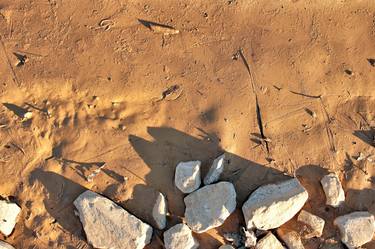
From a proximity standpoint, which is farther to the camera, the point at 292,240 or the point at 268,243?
the point at 292,240

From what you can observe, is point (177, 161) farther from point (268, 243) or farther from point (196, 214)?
point (268, 243)

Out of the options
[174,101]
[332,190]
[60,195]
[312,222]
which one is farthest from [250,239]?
→ [60,195]

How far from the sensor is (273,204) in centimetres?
774

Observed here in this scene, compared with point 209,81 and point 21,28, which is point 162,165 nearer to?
point 209,81

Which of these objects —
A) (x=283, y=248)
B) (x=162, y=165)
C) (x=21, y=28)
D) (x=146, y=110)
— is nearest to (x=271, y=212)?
(x=283, y=248)

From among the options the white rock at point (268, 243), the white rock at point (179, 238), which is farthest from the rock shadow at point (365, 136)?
the white rock at point (179, 238)

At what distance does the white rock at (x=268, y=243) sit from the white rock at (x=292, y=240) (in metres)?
0.19

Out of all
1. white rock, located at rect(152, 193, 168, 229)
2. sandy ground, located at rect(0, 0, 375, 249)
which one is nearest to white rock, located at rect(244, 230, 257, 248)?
sandy ground, located at rect(0, 0, 375, 249)

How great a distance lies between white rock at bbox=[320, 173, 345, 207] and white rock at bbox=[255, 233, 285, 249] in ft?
3.69

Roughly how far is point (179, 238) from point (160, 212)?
53 cm

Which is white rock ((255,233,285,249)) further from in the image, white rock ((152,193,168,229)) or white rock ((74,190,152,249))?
white rock ((74,190,152,249))

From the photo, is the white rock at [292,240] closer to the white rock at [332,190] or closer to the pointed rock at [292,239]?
A: the pointed rock at [292,239]

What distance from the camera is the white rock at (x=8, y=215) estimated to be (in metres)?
7.61

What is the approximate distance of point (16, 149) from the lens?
7.86 meters
